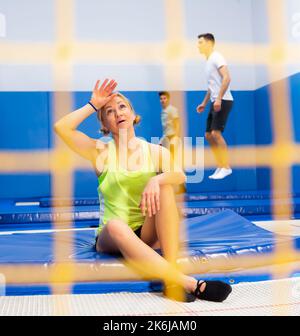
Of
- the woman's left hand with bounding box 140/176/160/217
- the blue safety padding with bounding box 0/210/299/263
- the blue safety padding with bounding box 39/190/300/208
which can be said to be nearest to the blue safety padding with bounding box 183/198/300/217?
the blue safety padding with bounding box 39/190/300/208

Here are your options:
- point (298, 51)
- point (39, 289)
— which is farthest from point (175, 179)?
point (298, 51)

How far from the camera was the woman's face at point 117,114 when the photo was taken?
3.78 ft

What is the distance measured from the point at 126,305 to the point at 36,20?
10.8ft

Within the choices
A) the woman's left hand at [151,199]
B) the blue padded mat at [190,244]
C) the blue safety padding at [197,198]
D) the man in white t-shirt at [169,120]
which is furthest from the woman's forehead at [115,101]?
the man in white t-shirt at [169,120]

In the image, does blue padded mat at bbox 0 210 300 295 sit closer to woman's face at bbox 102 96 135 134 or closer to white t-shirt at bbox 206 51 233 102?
woman's face at bbox 102 96 135 134

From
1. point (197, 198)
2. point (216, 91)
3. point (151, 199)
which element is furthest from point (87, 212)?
point (216, 91)

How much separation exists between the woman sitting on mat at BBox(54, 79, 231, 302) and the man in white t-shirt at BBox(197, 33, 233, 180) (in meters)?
1.99

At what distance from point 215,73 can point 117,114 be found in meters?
2.19

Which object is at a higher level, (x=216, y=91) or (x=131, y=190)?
(x=216, y=91)

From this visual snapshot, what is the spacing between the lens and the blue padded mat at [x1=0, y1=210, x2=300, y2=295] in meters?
1.14

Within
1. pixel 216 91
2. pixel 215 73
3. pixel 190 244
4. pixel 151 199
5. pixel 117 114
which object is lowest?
pixel 190 244

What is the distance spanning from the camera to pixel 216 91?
3.30m

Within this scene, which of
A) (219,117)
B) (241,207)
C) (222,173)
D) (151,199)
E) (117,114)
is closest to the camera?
(151,199)

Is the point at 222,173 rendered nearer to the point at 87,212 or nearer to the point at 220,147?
the point at 220,147
